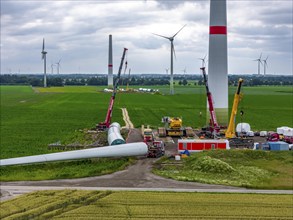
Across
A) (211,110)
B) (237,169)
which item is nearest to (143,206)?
(237,169)

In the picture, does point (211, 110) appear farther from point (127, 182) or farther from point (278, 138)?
point (127, 182)

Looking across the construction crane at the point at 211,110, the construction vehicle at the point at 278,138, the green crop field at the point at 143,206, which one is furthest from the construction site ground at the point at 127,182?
the construction vehicle at the point at 278,138

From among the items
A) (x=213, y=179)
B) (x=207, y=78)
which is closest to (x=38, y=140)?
(x=207, y=78)

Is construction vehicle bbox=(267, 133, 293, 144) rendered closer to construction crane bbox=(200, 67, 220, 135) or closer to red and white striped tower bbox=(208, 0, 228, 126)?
construction crane bbox=(200, 67, 220, 135)

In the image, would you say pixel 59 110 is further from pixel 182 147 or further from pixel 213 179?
pixel 213 179

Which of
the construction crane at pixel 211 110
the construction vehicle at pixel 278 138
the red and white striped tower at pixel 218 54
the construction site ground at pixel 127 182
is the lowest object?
the construction site ground at pixel 127 182

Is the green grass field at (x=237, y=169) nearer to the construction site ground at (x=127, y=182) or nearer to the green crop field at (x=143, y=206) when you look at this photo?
the construction site ground at (x=127, y=182)

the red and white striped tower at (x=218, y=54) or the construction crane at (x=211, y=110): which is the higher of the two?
the red and white striped tower at (x=218, y=54)
